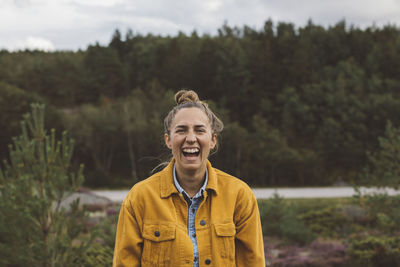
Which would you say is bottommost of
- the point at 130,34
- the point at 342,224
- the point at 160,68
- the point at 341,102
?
the point at 342,224

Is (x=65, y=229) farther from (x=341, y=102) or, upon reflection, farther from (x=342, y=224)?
(x=341, y=102)

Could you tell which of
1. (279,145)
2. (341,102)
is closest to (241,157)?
(279,145)

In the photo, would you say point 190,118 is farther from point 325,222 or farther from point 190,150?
point 325,222

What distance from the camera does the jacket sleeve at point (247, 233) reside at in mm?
2387

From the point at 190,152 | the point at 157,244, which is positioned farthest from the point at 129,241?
the point at 190,152

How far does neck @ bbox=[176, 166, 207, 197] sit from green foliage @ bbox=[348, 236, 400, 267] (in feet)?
18.4

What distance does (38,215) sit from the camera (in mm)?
4848

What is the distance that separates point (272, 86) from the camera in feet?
133

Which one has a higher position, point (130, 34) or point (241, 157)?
A: point (130, 34)

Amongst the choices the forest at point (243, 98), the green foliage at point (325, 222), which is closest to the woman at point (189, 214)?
the green foliage at point (325, 222)

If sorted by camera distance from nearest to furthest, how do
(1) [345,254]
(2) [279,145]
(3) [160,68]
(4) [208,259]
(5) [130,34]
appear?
(4) [208,259], (1) [345,254], (2) [279,145], (3) [160,68], (5) [130,34]

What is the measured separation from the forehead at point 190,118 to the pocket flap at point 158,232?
594 mm

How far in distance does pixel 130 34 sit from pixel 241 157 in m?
32.7

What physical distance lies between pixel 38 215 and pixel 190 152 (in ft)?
10.4
